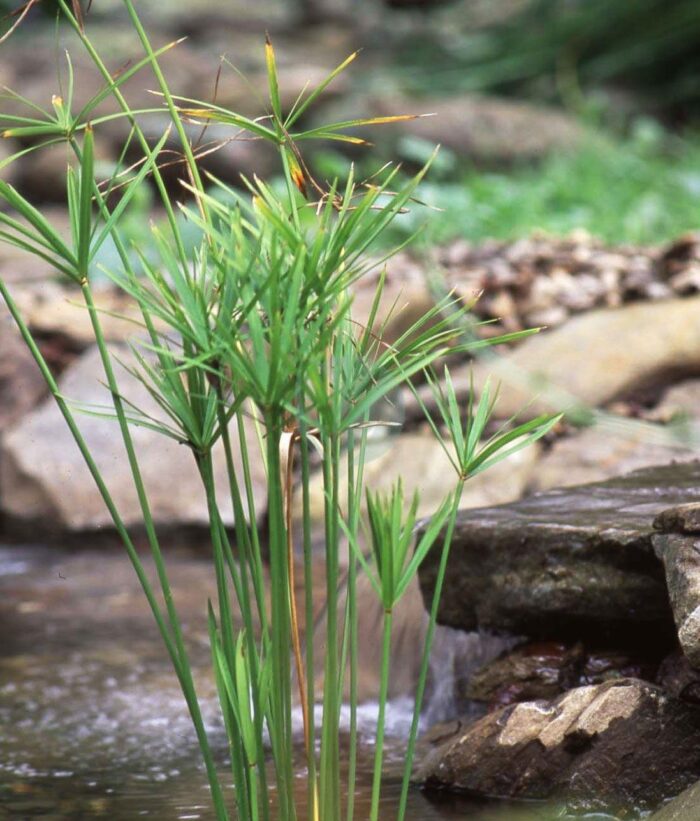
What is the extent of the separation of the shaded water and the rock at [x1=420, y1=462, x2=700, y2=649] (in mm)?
339

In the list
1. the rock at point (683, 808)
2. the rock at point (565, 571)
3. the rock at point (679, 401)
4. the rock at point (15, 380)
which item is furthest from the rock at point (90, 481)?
the rock at point (683, 808)

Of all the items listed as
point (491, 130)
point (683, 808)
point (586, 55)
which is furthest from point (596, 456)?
Answer: point (586, 55)

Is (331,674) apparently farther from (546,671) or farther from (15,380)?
(15,380)

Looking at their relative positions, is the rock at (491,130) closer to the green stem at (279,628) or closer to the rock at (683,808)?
the rock at (683,808)

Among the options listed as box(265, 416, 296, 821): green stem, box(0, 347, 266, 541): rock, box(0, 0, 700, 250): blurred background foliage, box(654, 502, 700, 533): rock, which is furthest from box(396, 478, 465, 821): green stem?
box(0, 0, 700, 250): blurred background foliage

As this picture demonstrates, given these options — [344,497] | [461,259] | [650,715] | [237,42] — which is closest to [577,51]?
[237,42]

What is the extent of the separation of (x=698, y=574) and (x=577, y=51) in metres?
7.87

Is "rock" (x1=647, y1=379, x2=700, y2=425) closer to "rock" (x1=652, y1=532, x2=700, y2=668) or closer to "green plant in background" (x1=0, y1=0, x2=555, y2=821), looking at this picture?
"rock" (x1=652, y1=532, x2=700, y2=668)

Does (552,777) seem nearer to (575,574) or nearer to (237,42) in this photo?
(575,574)

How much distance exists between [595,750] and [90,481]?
2755mm

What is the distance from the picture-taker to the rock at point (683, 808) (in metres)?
1.61

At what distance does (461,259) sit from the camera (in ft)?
16.8

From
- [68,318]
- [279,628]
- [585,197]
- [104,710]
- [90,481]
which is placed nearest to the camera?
[279,628]

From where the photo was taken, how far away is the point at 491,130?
8180 mm
